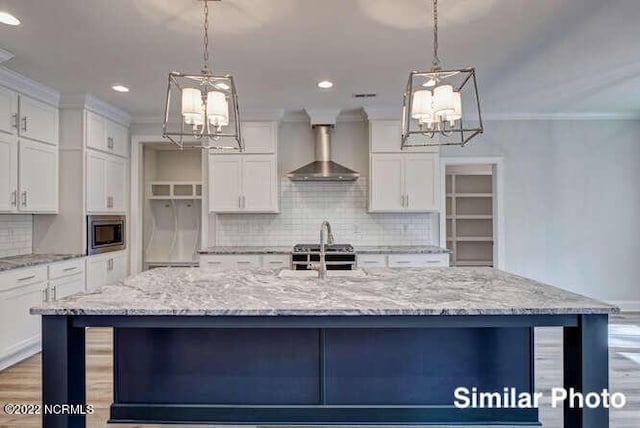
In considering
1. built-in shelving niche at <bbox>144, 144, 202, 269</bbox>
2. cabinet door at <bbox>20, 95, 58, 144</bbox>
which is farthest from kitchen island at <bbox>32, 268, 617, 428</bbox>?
built-in shelving niche at <bbox>144, 144, 202, 269</bbox>

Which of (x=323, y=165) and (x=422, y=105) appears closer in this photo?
(x=422, y=105)

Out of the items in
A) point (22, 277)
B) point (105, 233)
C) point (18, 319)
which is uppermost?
point (105, 233)

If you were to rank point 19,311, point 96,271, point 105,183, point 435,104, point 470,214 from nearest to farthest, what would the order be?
point 435,104
point 19,311
point 96,271
point 105,183
point 470,214

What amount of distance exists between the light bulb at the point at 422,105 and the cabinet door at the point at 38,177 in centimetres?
373

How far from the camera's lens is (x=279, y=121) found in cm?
534

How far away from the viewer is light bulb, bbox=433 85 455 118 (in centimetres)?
213

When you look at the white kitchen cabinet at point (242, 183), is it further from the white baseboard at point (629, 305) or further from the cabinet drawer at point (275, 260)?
the white baseboard at point (629, 305)

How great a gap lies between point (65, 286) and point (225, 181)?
2.06 metres

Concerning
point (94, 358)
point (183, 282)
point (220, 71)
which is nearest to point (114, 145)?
point (220, 71)

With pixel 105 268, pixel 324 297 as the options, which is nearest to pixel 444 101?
pixel 324 297

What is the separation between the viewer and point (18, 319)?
11.8 ft

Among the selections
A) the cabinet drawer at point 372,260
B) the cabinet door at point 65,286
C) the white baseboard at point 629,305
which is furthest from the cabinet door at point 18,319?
the white baseboard at point 629,305

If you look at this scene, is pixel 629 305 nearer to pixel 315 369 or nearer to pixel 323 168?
pixel 323 168

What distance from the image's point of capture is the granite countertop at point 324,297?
72.0 inches
